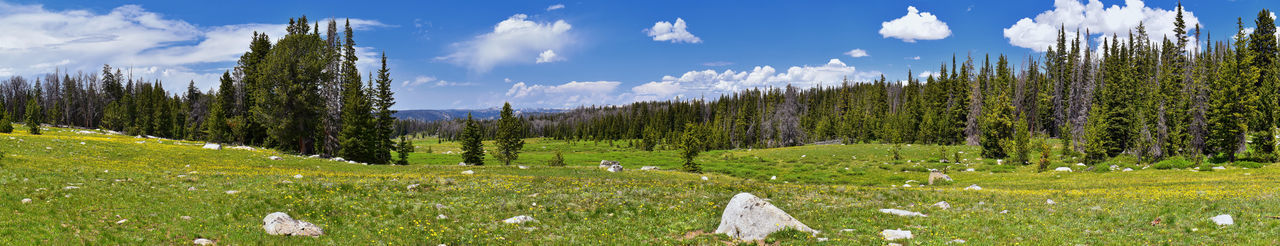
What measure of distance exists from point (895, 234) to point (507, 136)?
Result: 5432 centimetres

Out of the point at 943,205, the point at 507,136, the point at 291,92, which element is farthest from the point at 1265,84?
the point at 291,92

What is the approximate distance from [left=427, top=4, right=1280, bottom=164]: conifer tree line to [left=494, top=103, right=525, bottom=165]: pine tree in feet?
14.2

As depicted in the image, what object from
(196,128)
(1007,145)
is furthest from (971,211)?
(196,128)

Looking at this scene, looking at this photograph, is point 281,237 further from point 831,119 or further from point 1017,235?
point 831,119

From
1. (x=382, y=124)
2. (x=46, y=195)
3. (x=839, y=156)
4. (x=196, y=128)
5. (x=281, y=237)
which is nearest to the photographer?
(x=281, y=237)

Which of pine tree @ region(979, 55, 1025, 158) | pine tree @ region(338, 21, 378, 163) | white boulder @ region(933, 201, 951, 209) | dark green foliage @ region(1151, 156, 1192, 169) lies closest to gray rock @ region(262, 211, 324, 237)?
white boulder @ region(933, 201, 951, 209)

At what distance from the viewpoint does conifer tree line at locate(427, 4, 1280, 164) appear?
49.6 meters

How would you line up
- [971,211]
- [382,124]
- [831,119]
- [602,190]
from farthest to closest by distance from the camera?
[831,119]
[382,124]
[602,190]
[971,211]

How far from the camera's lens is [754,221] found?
16406 mm

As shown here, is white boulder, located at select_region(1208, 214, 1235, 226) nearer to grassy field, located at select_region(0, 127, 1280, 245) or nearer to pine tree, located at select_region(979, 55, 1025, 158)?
grassy field, located at select_region(0, 127, 1280, 245)

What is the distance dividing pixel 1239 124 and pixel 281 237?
67.9 meters

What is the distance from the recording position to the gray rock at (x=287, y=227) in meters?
15.3

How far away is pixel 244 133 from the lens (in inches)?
2702

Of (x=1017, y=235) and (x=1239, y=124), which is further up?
(x=1239, y=124)
